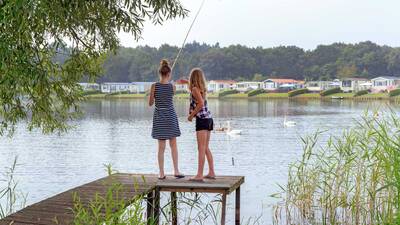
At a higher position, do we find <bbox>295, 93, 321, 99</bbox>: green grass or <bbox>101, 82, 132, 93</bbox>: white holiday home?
<bbox>101, 82, 132, 93</bbox>: white holiday home

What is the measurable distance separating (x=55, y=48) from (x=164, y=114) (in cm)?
162

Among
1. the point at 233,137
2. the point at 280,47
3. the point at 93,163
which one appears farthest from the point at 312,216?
the point at 280,47

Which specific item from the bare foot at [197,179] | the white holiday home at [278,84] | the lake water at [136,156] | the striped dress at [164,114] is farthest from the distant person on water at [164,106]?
the white holiday home at [278,84]

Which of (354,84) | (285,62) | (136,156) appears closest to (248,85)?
(285,62)

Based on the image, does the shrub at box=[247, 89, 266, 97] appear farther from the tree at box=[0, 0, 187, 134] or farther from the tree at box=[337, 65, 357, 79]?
the tree at box=[0, 0, 187, 134]

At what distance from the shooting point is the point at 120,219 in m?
4.07

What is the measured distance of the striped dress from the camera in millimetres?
7027

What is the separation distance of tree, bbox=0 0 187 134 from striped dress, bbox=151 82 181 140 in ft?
4.12

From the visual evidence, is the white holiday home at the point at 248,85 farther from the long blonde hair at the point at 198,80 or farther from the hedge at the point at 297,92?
the long blonde hair at the point at 198,80

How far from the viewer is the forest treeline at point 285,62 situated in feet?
345

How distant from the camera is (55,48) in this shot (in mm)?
7555

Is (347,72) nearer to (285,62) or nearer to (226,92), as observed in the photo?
(285,62)

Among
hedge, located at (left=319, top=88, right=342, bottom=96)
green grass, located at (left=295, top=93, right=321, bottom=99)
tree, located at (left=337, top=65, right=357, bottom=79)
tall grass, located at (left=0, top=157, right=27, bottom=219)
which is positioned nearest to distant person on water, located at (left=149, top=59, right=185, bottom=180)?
tall grass, located at (left=0, top=157, right=27, bottom=219)

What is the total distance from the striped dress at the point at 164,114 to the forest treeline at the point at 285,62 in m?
93.7
